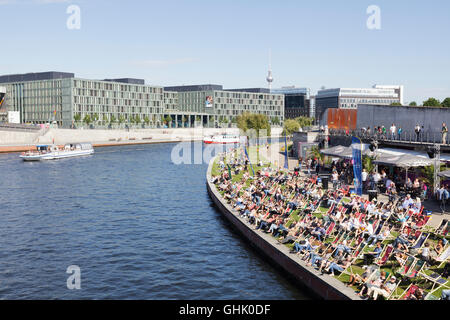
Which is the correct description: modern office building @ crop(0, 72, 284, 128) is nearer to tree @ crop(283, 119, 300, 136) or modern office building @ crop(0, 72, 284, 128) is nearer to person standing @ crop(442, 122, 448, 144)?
tree @ crop(283, 119, 300, 136)

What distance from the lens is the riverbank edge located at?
14461 millimetres

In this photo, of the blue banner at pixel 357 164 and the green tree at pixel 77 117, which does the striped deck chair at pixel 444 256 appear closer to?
the blue banner at pixel 357 164

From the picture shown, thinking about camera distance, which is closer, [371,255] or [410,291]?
[410,291]

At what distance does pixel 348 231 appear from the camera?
1912 centimetres

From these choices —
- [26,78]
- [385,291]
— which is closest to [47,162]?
[385,291]

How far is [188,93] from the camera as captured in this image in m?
189

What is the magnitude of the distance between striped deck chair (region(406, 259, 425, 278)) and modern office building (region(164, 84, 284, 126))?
529 ft

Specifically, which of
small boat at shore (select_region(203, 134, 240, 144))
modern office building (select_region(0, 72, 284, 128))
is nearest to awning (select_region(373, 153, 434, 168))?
small boat at shore (select_region(203, 134, 240, 144))

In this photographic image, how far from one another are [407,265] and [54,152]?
67259 millimetres

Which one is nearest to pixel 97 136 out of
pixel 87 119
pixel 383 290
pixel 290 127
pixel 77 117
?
pixel 87 119

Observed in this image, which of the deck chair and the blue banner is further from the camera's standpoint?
the blue banner

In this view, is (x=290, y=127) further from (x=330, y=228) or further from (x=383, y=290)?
(x=383, y=290)

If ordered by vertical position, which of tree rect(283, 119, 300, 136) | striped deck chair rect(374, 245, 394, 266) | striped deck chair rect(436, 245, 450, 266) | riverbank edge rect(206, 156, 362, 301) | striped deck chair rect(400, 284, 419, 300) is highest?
tree rect(283, 119, 300, 136)
